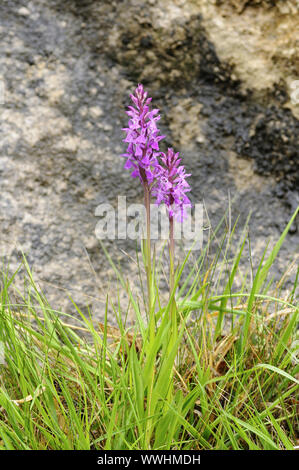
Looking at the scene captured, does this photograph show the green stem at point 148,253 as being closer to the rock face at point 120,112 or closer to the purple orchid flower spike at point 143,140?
the purple orchid flower spike at point 143,140

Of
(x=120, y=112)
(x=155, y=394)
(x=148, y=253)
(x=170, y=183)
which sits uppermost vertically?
(x=120, y=112)

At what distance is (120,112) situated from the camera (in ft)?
6.37

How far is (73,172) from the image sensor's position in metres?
1.89

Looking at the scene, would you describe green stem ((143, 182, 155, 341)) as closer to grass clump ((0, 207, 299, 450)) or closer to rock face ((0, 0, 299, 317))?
grass clump ((0, 207, 299, 450))

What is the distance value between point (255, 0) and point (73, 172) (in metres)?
0.91

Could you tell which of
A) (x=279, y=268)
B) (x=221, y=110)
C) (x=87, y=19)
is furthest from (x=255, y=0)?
(x=279, y=268)
